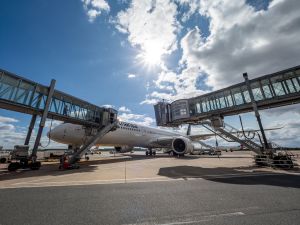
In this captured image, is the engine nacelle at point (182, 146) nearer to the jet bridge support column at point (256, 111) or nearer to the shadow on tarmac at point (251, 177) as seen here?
the jet bridge support column at point (256, 111)

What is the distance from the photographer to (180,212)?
176 inches

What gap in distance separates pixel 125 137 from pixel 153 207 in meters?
24.6

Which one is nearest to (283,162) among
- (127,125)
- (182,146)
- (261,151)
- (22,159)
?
(261,151)

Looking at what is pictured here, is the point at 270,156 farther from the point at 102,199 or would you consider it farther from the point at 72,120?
the point at 72,120

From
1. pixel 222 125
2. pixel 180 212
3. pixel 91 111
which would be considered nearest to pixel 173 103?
pixel 222 125

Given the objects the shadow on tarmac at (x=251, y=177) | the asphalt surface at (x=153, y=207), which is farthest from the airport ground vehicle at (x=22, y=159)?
the shadow on tarmac at (x=251, y=177)

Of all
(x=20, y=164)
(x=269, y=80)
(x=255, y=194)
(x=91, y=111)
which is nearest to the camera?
(x=255, y=194)

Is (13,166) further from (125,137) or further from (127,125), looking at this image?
(127,125)

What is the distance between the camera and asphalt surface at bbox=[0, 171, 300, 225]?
3.99 m

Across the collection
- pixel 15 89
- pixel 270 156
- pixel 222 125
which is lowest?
pixel 270 156

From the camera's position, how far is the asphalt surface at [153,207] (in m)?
3.99

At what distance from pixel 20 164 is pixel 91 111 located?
9098 millimetres

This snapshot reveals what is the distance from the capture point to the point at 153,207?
16.0 feet

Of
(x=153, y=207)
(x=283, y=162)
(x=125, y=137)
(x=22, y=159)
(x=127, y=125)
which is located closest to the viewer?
(x=153, y=207)
